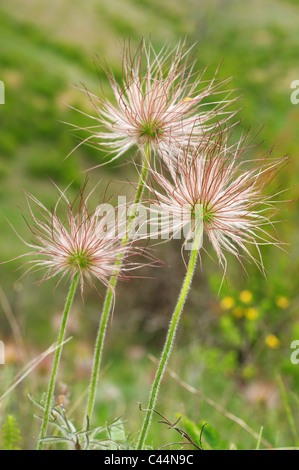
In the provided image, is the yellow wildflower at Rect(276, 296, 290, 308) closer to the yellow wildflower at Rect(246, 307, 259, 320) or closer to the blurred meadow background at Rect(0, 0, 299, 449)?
the blurred meadow background at Rect(0, 0, 299, 449)

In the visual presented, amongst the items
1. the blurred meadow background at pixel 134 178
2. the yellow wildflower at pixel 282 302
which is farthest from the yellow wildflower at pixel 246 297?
the yellow wildflower at pixel 282 302

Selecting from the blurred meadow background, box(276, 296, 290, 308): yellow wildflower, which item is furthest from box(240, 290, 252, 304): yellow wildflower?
box(276, 296, 290, 308): yellow wildflower

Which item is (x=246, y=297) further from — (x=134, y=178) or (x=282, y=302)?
(x=134, y=178)

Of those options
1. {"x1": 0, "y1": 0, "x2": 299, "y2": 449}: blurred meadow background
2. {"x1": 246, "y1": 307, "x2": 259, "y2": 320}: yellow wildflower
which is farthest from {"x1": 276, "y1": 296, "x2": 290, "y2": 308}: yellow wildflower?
{"x1": 246, "y1": 307, "x2": 259, "y2": 320}: yellow wildflower

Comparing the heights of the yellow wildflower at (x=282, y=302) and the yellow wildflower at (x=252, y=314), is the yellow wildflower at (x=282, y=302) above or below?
above

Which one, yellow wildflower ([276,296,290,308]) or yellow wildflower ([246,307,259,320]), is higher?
yellow wildflower ([276,296,290,308])

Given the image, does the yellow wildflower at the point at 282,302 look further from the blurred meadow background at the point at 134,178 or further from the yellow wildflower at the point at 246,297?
the yellow wildflower at the point at 246,297
